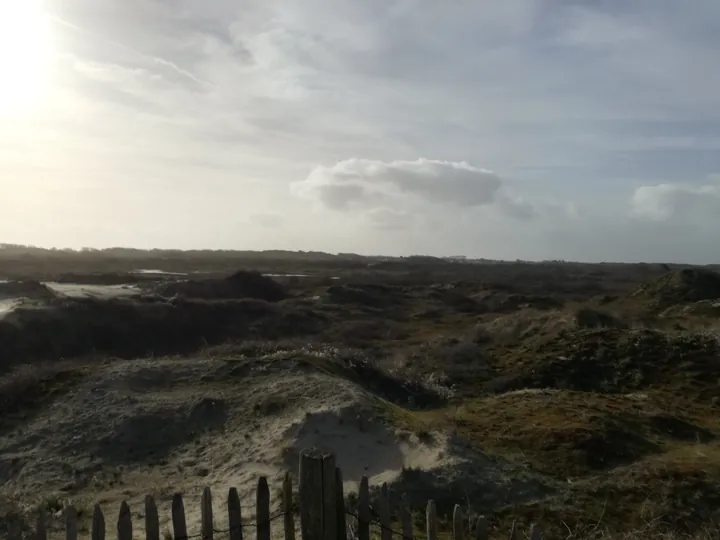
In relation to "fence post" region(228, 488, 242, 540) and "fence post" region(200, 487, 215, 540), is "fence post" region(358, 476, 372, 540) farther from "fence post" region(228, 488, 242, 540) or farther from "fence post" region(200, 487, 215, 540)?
"fence post" region(200, 487, 215, 540)

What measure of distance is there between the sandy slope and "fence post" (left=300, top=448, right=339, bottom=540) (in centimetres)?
444

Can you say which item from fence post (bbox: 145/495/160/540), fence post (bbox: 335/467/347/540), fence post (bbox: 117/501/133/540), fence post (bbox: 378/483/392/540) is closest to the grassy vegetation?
fence post (bbox: 378/483/392/540)

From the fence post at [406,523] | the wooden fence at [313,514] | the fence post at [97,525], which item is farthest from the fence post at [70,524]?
the fence post at [406,523]

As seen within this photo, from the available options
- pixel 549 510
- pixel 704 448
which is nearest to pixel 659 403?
pixel 704 448

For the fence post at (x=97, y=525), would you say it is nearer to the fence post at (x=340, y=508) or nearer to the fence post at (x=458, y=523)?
the fence post at (x=340, y=508)

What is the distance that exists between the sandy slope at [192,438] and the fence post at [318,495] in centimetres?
444

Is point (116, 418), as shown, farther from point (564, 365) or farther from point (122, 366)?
point (564, 365)

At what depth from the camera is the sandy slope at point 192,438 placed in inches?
409

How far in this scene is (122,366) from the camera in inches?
619

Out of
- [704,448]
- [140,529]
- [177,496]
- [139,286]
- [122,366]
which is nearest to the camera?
A: [177,496]

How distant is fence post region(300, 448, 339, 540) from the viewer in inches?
175

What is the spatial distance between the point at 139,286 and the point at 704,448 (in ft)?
150

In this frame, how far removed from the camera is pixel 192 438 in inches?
488

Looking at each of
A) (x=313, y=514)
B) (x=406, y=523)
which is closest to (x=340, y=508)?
(x=313, y=514)
